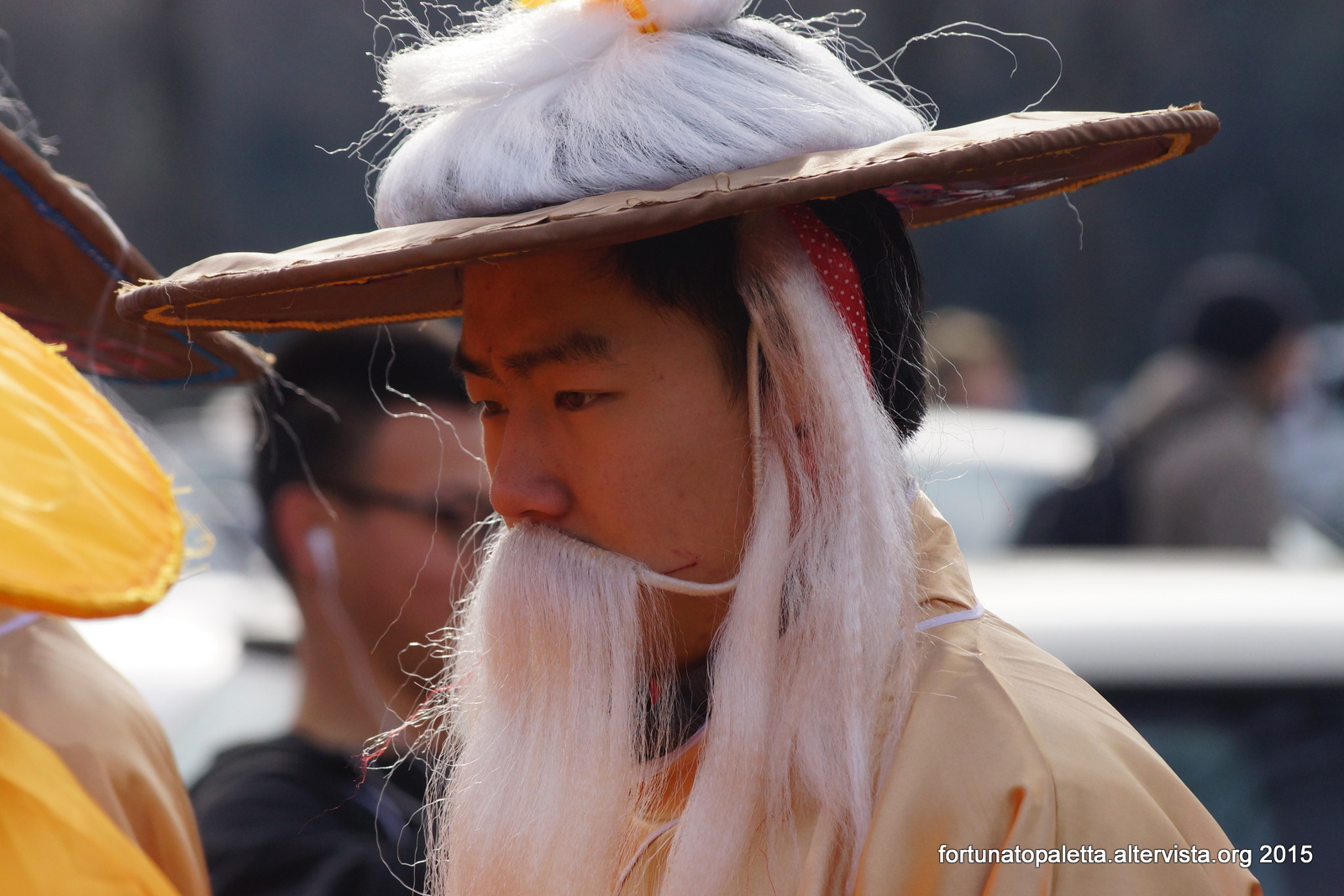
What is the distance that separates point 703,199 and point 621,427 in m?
0.30

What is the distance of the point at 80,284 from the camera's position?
1.75 m

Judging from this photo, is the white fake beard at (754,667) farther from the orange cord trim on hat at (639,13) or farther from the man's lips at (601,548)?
the orange cord trim on hat at (639,13)

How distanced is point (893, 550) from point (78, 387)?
81cm

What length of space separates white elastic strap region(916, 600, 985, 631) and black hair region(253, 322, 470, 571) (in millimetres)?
1608

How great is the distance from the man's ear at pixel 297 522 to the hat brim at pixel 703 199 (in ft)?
4.29

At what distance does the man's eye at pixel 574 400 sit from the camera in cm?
141

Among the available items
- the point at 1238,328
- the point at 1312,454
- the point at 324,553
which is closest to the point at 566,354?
the point at 324,553

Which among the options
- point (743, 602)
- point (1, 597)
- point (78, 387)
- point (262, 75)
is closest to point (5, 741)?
point (1, 597)

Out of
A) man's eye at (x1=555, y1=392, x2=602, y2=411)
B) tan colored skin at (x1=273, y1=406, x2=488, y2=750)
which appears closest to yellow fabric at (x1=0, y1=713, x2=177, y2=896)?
man's eye at (x1=555, y1=392, x2=602, y2=411)

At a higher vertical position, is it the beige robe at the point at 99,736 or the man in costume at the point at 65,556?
the man in costume at the point at 65,556

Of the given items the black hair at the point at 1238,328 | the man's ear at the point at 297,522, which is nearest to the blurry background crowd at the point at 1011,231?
the black hair at the point at 1238,328

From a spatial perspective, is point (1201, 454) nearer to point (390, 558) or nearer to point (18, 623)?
point (390, 558)

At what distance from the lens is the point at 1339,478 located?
8.12 m

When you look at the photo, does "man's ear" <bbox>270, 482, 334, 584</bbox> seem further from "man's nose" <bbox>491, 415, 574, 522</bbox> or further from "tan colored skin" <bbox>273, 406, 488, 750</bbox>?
"man's nose" <bbox>491, 415, 574, 522</bbox>
